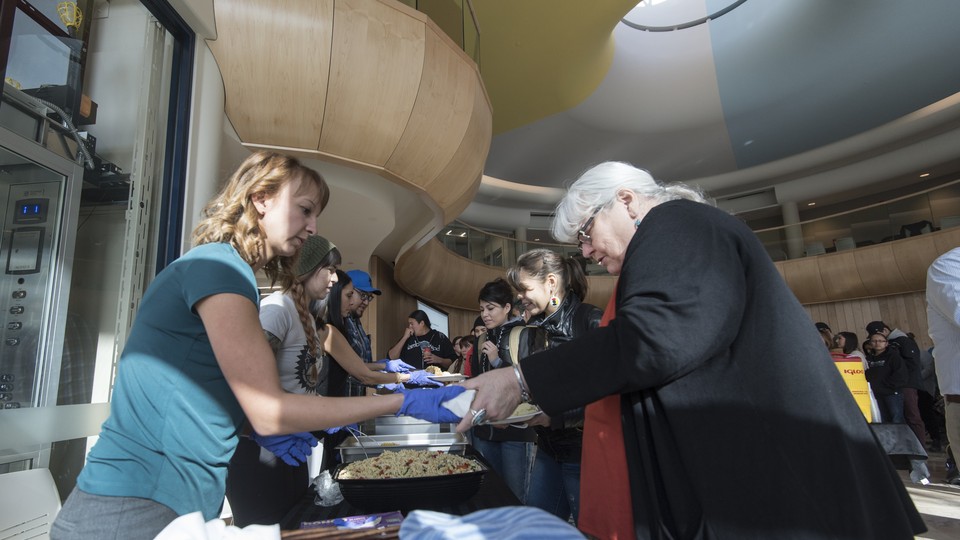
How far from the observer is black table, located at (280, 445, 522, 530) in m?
1.29

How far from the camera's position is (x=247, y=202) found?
1127 mm

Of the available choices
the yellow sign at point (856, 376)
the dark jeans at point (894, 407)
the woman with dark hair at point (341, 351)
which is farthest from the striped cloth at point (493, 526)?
the dark jeans at point (894, 407)

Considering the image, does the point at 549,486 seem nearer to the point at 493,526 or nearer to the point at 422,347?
the point at 493,526

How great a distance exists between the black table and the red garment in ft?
0.77

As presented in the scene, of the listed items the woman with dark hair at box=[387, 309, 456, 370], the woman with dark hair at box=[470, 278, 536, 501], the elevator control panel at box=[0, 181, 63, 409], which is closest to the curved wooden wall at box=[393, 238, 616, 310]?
the woman with dark hair at box=[387, 309, 456, 370]

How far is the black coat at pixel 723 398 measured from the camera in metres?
→ 0.86

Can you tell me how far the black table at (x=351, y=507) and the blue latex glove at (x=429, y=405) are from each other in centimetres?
27

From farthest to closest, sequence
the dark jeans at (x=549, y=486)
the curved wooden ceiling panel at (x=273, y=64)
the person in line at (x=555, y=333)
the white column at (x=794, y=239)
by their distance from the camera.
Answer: the white column at (x=794, y=239), the curved wooden ceiling panel at (x=273, y=64), the dark jeans at (x=549, y=486), the person in line at (x=555, y=333)

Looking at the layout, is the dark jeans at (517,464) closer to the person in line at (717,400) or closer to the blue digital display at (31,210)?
the person in line at (717,400)

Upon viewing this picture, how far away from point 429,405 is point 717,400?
1.98ft

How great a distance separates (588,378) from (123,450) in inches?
32.8

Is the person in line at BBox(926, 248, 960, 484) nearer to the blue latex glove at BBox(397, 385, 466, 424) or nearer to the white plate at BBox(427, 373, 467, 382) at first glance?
the blue latex glove at BBox(397, 385, 466, 424)

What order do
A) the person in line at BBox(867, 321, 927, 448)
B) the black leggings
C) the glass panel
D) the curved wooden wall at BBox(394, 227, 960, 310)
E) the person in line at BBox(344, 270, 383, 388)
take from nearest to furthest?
the black leggings
the glass panel
the person in line at BBox(344, 270, 383, 388)
the person in line at BBox(867, 321, 927, 448)
the curved wooden wall at BBox(394, 227, 960, 310)

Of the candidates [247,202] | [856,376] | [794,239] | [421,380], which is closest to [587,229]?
[247,202]
